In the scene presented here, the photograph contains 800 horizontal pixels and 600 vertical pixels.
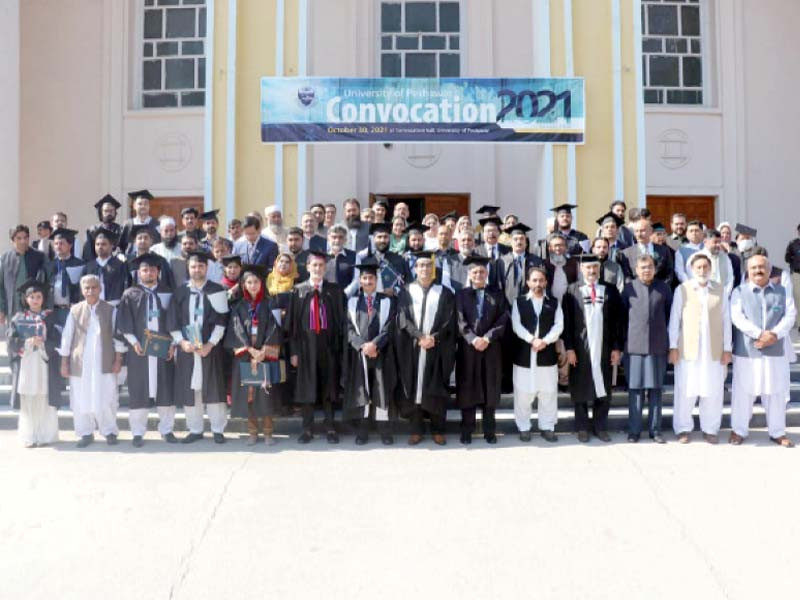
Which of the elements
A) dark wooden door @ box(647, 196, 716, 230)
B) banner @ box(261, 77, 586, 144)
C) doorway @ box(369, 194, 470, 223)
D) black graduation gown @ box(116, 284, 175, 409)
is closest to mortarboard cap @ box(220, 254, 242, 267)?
black graduation gown @ box(116, 284, 175, 409)

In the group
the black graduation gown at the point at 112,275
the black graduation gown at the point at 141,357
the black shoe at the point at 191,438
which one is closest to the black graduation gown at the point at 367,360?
the black shoe at the point at 191,438

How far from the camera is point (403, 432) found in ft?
25.7

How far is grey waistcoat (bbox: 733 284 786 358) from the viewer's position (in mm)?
7320

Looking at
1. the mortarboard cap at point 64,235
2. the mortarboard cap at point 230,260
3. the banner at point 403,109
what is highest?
the banner at point 403,109

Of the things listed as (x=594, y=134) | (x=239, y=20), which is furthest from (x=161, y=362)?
(x=594, y=134)

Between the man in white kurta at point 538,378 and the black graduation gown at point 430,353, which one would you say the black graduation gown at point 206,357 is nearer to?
the black graduation gown at point 430,353

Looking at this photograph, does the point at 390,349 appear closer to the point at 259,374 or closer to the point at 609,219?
the point at 259,374

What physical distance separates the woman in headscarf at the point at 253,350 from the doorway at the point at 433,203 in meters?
7.26

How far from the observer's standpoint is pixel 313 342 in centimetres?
752

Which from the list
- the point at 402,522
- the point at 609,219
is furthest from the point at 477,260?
the point at 402,522

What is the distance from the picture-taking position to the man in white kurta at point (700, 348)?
24.1 feet

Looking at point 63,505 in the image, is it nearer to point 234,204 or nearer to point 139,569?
point 139,569

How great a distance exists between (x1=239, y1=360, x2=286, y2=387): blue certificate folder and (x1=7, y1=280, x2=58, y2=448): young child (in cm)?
196

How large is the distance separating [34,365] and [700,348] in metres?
6.65
